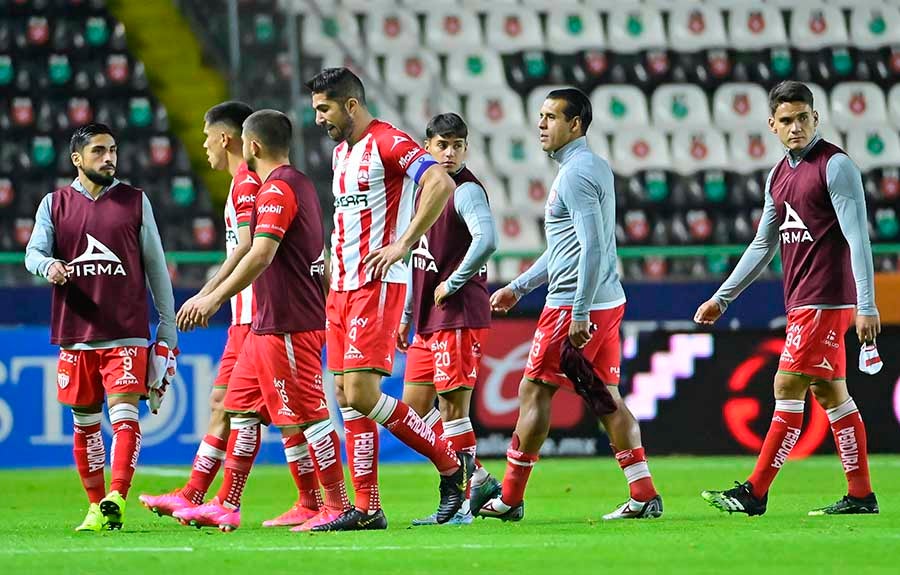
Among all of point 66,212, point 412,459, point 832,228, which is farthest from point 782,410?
point 412,459

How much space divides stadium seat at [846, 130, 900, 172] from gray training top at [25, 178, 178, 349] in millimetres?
12096

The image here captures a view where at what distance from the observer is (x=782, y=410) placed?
317 inches

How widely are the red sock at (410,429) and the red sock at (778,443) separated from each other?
1584 millimetres

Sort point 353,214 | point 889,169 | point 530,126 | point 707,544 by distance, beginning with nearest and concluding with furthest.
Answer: point 707,544, point 353,214, point 889,169, point 530,126

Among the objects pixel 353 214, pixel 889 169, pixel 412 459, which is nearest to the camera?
pixel 353 214

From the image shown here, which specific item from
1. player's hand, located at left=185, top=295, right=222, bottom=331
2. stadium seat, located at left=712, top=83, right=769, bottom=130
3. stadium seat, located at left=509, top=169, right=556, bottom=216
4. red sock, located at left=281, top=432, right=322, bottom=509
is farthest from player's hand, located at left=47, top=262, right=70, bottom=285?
stadium seat, located at left=712, top=83, right=769, bottom=130

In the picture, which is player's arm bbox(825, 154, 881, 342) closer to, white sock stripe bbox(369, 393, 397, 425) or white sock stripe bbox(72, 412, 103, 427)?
white sock stripe bbox(369, 393, 397, 425)

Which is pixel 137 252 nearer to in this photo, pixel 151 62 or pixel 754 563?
pixel 754 563

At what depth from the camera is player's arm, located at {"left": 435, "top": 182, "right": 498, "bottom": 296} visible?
327 inches

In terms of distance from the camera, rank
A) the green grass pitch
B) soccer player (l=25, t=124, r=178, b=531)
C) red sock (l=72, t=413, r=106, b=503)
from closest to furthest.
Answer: the green grass pitch, soccer player (l=25, t=124, r=178, b=531), red sock (l=72, t=413, r=106, b=503)

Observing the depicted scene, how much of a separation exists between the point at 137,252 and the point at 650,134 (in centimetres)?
1156

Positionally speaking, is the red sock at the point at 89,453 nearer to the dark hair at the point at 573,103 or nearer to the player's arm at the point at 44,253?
the player's arm at the point at 44,253

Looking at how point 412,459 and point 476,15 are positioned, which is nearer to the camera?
point 412,459

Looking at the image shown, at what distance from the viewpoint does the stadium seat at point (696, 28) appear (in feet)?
65.0
